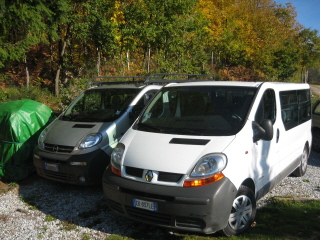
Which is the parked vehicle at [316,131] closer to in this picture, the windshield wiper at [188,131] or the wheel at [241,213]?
the wheel at [241,213]

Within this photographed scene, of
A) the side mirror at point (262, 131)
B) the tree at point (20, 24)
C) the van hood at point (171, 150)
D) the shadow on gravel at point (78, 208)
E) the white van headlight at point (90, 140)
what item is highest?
the tree at point (20, 24)

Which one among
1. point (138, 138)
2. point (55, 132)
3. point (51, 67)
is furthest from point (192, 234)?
point (51, 67)

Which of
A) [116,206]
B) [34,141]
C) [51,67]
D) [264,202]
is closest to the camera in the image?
[116,206]

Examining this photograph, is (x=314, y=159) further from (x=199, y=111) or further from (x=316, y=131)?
(x=199, y=111)

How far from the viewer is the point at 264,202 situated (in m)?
5.25

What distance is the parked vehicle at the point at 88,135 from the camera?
216 inches

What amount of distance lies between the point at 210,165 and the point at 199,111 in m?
1.09

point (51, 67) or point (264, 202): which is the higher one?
point (51, 67)

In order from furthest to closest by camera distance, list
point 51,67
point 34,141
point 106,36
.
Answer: point 51,67
point 106,36
point 34,141

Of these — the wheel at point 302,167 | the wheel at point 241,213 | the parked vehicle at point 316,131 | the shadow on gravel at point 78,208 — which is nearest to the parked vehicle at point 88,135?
the shadow on gravel at point 78,208

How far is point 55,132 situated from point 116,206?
2.47 m

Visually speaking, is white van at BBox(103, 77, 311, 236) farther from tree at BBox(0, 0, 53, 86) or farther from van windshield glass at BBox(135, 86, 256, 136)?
tree at BBox(0, 0, 53, 86)

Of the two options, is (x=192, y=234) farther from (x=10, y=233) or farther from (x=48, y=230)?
(x=10, y=233)

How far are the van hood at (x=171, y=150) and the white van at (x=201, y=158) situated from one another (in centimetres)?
1
